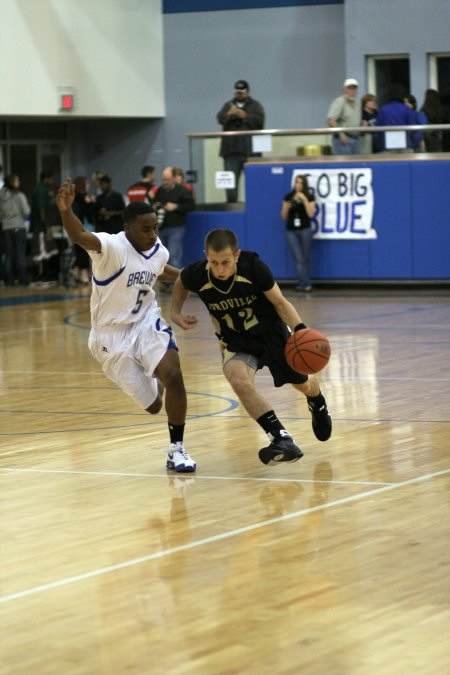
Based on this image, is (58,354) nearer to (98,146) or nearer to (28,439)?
(28,439)

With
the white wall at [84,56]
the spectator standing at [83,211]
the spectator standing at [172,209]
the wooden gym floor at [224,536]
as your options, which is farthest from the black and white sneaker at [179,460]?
the white wall at [84,56]

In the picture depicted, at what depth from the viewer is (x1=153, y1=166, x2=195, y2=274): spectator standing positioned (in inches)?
883

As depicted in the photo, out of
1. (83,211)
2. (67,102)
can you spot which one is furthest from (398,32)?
(83,211)

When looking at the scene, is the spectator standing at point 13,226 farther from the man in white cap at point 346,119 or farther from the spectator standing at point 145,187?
the man in white cap at point 346,119

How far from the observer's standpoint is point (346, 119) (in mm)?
22047

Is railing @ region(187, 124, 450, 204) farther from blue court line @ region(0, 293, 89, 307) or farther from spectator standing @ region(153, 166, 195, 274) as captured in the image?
blue court line @ region(0, 293, 89, 307)

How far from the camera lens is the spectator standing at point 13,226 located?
2408 cm

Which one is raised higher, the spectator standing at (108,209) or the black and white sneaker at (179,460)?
the spectator standing at (108,209)

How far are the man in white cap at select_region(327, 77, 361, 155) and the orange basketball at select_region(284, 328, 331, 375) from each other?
14181 millimetres

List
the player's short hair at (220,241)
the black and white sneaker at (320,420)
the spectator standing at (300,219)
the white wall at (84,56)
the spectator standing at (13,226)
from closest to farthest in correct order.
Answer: the player's short hair at (220,241), the black and white sneaker at (320,420), the spectator standing at (300,219), the spectator standing at (13,226), the white wall at (84,56)

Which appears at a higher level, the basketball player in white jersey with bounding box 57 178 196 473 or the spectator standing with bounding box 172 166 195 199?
the spectator standing with bounding box 172 166 195 199

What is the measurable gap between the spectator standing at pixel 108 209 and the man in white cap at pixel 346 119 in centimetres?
416

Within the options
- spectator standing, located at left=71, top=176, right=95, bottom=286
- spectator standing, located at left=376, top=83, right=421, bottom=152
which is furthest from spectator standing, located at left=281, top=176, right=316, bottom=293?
spectator standing, located at left=71, top=176, right=95, bottom=286

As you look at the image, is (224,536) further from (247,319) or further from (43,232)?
(43,232)
